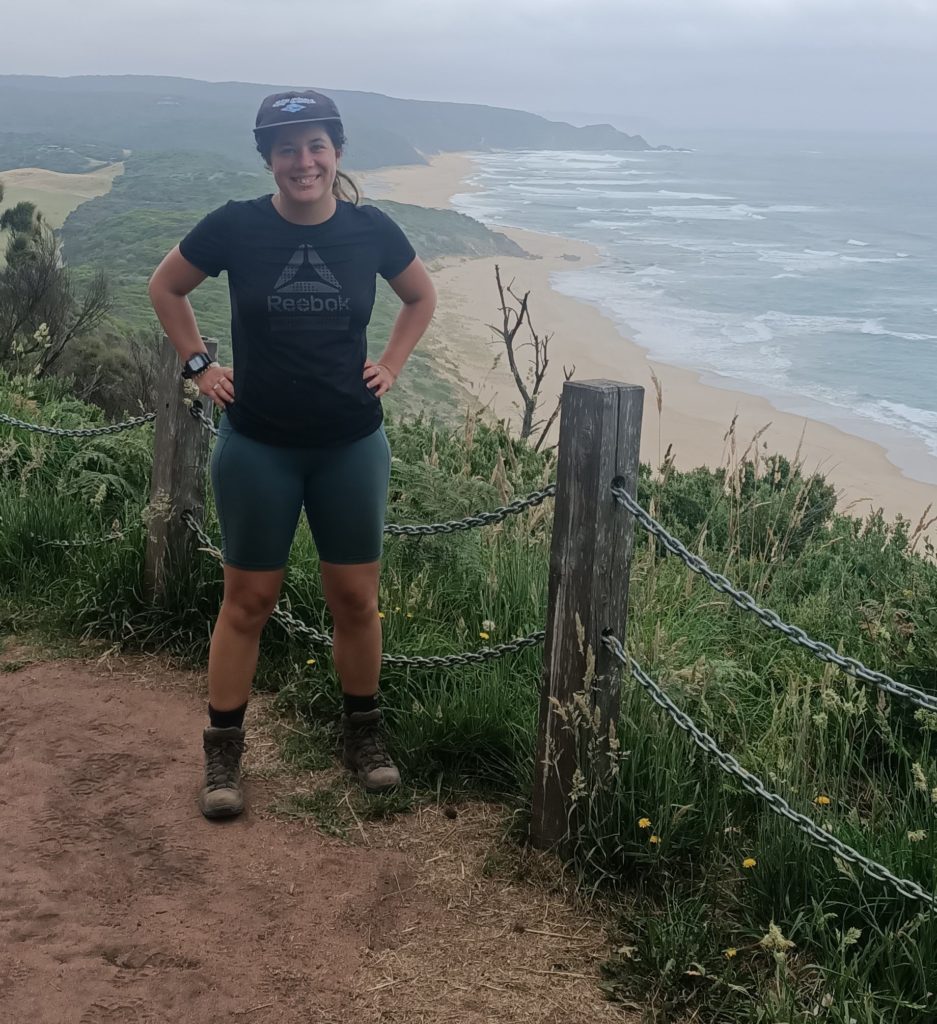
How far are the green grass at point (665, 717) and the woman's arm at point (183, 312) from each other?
47.7 inches

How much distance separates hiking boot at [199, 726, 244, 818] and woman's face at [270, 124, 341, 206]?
162cm

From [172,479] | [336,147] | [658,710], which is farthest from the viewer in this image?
[172,479]

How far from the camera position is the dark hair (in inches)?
114

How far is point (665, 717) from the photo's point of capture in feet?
10.0

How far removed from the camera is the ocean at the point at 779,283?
878 inches

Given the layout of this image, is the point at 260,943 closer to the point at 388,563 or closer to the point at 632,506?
the point at 632,506

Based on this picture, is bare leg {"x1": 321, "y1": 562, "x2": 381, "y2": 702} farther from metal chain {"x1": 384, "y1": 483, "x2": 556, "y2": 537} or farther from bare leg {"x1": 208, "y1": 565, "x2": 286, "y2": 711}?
metal chain {"x1": 384, "y1": 483, "x2": 556, "y2": 537}

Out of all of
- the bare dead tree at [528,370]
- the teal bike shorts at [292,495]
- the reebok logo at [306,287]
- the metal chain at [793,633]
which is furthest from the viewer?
the bare dead tree at [528,370]

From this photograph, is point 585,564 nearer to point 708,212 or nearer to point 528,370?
point 528,370

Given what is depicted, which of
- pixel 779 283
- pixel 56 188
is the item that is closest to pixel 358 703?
pixel 779 283

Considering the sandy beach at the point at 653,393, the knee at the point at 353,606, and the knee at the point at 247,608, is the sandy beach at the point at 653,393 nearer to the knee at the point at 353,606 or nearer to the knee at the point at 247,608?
the knee at the point at 353,606

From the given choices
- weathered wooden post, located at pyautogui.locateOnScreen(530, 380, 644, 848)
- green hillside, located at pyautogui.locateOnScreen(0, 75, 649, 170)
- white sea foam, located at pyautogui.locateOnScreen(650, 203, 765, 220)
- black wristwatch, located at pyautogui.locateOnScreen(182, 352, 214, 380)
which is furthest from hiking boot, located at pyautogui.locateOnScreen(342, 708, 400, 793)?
green hillside, located at pyautogui.locateOnScreen(0, 75, 649, 170)

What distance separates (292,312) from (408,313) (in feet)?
1.64

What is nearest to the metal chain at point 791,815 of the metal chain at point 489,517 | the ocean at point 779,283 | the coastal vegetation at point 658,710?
the coastal vegetation at point 658,710
